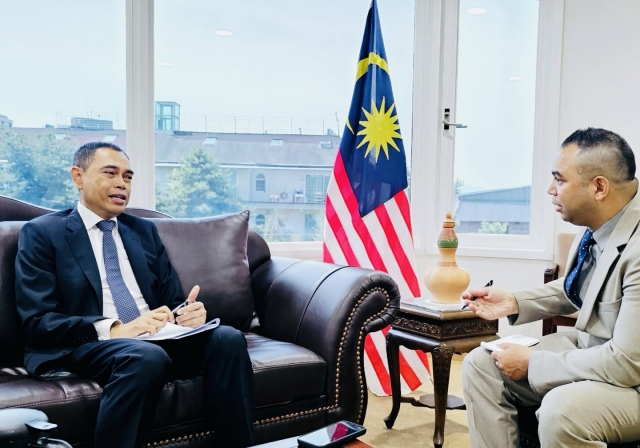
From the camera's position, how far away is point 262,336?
96.9 inches

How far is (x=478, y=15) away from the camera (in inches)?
150

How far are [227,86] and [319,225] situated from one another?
0.95 meters

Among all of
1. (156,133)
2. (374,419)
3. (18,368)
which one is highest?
(156,133)

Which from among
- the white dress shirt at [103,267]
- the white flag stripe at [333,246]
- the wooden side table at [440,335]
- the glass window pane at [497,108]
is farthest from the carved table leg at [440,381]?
the glass window pane at [497,108]

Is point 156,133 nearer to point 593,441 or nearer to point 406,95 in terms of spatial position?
point 406,95

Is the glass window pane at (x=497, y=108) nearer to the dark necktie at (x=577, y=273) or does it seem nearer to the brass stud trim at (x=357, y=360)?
the brass stud trim at (x=357, y=360)

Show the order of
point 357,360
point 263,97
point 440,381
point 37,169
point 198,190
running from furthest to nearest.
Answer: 1. point 263,97
2. point 198,190
3. point 37,169
4. point 440,381
5. point 357,360

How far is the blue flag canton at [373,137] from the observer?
3154 mm

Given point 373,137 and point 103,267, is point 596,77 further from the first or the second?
point 103,267

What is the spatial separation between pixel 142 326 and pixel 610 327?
1380 mm

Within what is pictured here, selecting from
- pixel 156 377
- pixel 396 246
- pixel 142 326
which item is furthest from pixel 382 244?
pixel 156 377

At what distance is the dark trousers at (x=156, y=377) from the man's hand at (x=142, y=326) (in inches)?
1.7

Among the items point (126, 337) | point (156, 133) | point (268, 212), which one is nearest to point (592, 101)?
point (268, 212)

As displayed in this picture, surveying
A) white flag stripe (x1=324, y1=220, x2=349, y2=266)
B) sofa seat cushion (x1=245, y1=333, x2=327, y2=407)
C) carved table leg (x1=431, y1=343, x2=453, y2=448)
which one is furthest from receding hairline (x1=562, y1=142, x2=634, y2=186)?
white flag stripe (x1=324, y1=220, x2=349, y2=266)
